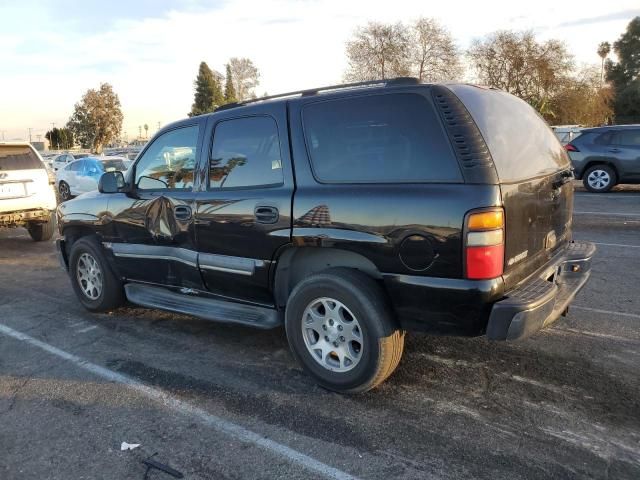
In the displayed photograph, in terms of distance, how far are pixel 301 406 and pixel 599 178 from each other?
42.7 feet

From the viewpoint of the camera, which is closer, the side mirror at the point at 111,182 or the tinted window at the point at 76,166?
the side mirror at the point at 111,182

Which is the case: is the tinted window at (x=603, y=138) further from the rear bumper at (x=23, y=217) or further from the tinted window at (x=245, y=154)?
the rear bumper at (x=23, y=217)

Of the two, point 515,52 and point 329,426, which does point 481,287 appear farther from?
point 515,52

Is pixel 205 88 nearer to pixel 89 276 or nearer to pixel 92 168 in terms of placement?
pixel 92 168

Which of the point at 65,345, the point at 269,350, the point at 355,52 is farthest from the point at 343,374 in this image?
the point at 355,52

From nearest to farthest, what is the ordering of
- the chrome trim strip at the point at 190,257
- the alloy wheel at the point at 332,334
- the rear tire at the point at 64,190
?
the alloy wheel at the point at 332,334, the chrome trim strip at the point at 190,257, the rear tire at the point at 64,190

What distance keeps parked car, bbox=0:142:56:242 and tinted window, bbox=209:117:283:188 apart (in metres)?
6.12

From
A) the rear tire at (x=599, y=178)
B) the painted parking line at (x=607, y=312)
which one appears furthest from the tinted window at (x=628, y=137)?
the painted parking line at (x=607, y=312)

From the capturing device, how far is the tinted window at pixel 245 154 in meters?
3.84

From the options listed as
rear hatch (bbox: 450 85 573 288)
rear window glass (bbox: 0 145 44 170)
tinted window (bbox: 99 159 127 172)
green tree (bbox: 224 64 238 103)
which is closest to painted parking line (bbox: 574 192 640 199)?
rear hatch (bbox: 450 85 573 288)

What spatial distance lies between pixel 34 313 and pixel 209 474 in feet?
12.0

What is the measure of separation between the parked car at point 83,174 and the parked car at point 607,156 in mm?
13939

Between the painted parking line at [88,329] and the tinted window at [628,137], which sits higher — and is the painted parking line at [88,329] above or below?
below

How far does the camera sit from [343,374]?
3.48 meters
